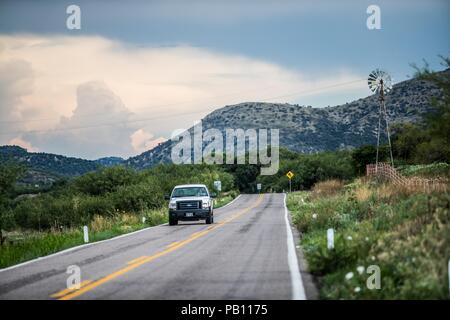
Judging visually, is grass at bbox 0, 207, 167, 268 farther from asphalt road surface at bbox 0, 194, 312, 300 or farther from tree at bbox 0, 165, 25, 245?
tree at bbox 0, 165, 25, 245

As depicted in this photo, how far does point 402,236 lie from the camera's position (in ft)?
35.4

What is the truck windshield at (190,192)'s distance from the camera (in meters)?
27.8

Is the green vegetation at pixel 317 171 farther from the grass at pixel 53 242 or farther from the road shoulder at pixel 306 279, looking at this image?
the road shoulder at pixel 306 279

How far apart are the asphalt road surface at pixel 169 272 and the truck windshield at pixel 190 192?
31.6 feet

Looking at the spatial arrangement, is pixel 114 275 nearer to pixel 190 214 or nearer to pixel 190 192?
pixel 190 214

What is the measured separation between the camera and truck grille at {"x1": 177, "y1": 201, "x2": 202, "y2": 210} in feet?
88.0

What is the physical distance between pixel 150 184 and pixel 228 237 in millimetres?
35032

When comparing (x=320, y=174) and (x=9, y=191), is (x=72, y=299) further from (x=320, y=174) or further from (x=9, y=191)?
(x=320, y=174)

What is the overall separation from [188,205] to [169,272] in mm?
15754

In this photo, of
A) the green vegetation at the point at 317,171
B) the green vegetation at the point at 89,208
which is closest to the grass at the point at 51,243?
the green vegetation at the point at 89,208

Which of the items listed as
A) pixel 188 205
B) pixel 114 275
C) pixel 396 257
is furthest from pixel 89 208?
pixel 396 257

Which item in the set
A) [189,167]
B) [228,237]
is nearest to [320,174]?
[189,167]

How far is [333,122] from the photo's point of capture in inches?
6831
